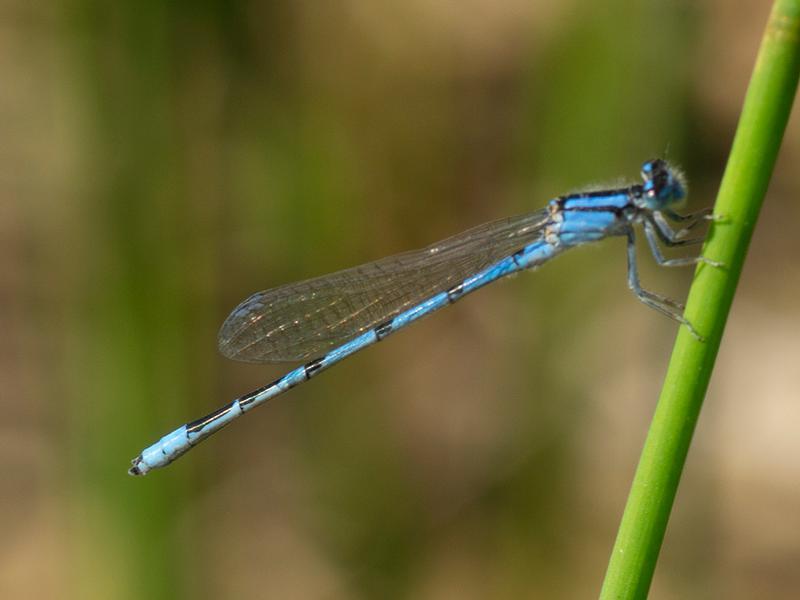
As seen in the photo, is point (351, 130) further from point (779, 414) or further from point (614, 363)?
point (779, 414)

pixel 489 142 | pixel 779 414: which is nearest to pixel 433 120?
pixel 489 142

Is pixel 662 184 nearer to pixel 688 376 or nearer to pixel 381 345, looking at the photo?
pixel 688 376

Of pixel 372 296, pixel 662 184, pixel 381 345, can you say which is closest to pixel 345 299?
pixel 372 296

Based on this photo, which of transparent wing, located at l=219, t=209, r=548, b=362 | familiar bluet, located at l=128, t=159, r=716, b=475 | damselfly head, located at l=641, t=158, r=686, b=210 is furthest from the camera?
transparent wing, located at l=219, t=209, r=548, b=362

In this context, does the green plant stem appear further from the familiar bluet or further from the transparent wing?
the transparent wing

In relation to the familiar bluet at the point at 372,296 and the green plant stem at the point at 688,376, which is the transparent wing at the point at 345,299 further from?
the green plant stem at the point at 688,376

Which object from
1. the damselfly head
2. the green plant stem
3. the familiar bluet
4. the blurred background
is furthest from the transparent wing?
the green plant stem
